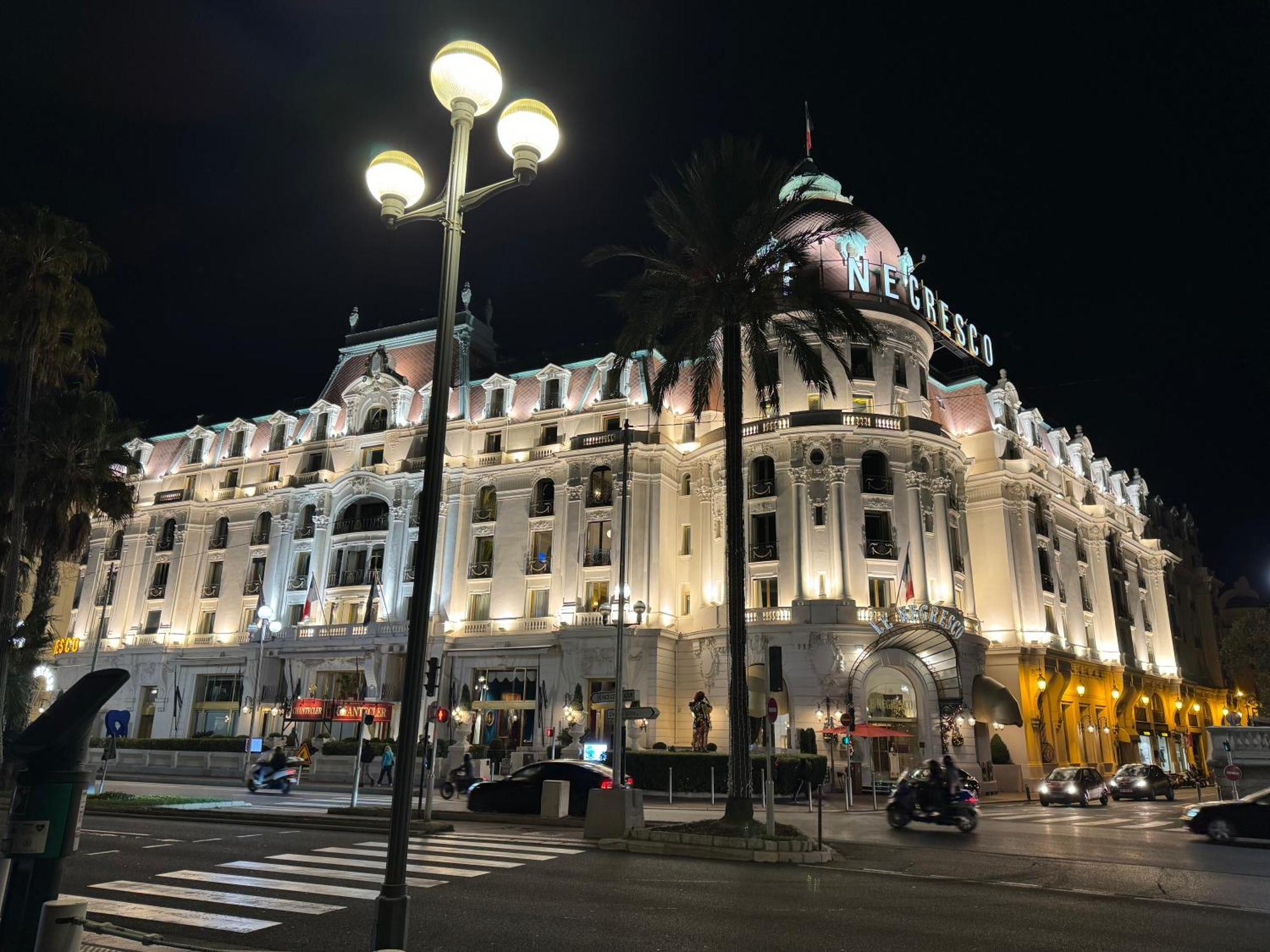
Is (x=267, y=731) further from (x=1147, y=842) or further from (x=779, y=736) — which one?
(x=1147, y=842)

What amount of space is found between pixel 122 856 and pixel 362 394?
4411 centimetres

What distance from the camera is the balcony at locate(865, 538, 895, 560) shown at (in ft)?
137

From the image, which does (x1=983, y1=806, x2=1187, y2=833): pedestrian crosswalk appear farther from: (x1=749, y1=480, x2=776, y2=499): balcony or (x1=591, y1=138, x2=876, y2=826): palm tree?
(x1=749, y1=480, x2=776, y2=499): balcony

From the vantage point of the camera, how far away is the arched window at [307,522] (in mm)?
54812

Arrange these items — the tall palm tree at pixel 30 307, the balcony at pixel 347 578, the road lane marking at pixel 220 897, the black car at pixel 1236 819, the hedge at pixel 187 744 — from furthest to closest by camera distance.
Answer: the balcony at pixel 347 578 < the hedge at pixel 187 744 < the tall palm tree at pixel 30 307 < the black car at pixel 1236 819 < the road lane marking at pixel 220 897

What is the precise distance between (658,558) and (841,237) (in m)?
18.6

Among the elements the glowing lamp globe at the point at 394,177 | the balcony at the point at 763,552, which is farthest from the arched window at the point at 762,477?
the glowing lamp globe at the point at 394,177

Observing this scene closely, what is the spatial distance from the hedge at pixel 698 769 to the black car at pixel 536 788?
34.4ft

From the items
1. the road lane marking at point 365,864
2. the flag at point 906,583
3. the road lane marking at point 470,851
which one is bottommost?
the road lane marking at point 365,864

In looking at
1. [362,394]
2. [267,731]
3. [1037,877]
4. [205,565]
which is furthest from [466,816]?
[205,565]

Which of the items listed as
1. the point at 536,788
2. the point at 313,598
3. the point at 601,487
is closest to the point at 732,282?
the point at 536,788

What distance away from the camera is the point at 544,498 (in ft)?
164

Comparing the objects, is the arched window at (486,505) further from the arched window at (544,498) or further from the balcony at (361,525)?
the balcony at (361,525)

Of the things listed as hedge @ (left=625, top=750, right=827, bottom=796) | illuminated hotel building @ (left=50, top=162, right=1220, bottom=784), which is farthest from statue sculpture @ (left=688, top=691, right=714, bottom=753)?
hedge @ (left=625, top=750, right=827, bottom=796)
